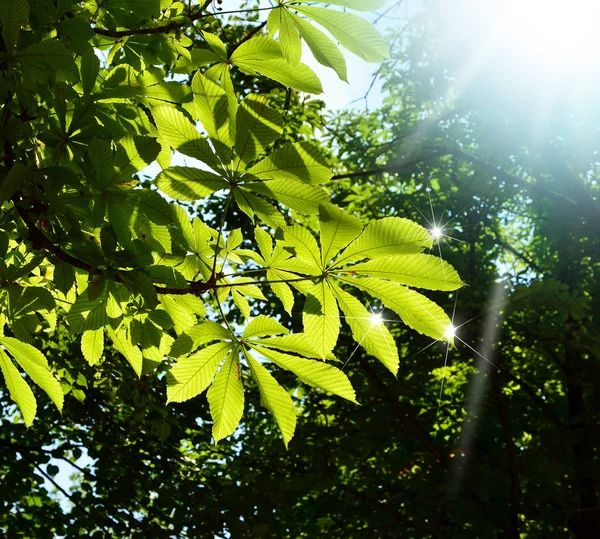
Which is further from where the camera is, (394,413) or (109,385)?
(394,413)

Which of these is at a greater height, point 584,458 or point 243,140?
point 584,458

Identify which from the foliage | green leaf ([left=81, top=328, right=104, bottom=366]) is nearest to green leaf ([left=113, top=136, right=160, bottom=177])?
the foliage

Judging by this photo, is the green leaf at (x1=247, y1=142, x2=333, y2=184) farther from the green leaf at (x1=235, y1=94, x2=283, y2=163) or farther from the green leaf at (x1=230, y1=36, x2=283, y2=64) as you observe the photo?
the green leaf at (x1=230, y1=36, x2=283, y2=64)

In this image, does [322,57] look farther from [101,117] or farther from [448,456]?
[448,456]

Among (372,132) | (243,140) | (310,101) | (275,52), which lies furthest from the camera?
(372,132)

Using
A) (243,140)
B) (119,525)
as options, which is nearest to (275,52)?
(243,140)

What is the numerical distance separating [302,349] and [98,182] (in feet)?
1.84

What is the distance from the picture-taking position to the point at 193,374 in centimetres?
127

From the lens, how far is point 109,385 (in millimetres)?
3227

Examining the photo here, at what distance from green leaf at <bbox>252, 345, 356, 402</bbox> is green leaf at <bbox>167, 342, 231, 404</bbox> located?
0.42ft

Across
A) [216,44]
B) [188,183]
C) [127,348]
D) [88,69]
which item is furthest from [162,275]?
[216,44]

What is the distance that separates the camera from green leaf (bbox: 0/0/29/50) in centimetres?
106

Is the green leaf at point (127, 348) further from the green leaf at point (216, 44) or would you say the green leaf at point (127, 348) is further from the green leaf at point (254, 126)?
the green leaf at point (216, 44)

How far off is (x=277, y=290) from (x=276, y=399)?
32 centimetres
